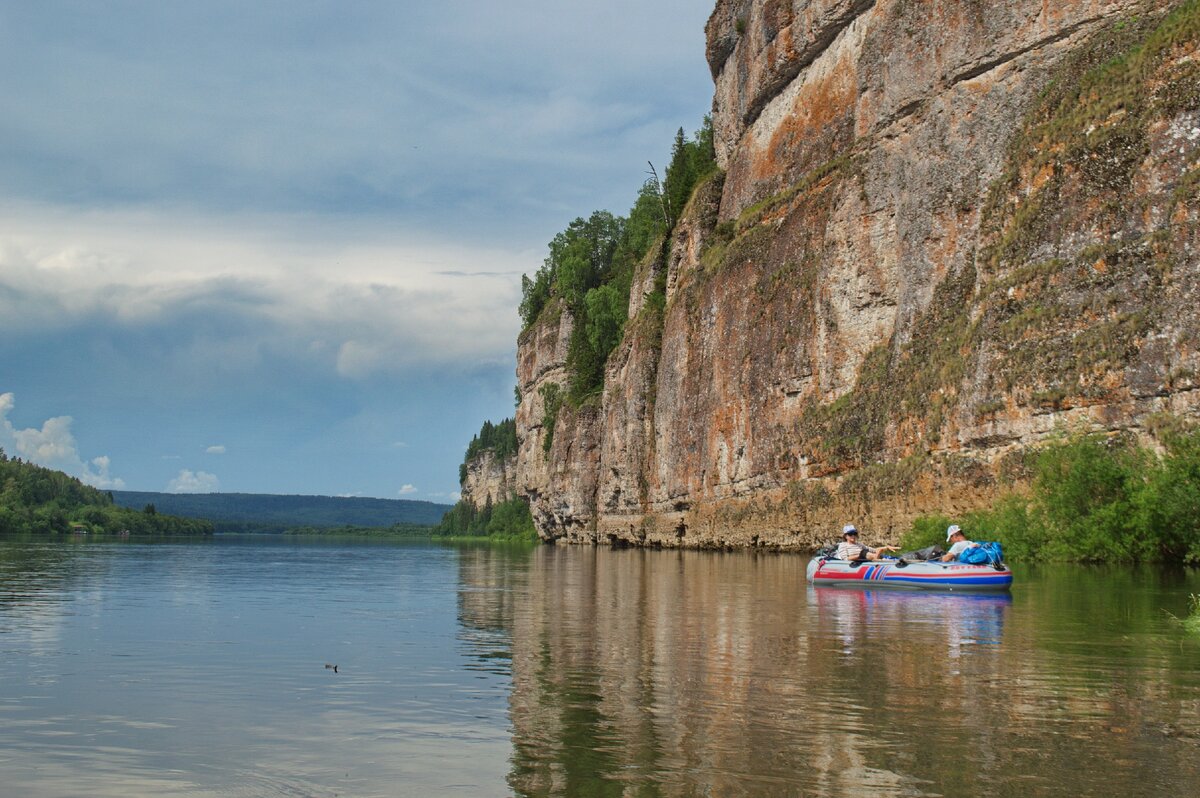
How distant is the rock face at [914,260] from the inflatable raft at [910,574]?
25.7ft

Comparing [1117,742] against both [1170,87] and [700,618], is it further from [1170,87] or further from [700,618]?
[1170,87]

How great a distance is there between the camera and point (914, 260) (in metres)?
44.2

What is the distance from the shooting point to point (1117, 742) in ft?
30.3

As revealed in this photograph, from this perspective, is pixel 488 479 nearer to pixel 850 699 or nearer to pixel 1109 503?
pixel 1109 503

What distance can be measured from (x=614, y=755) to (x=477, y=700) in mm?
3448

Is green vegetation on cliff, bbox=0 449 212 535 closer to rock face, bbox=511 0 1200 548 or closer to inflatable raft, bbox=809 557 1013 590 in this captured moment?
rock face, bbox=511 0 1200 548

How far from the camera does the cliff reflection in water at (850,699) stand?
27.5ft

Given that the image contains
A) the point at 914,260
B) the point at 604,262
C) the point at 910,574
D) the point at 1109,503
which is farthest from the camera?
the point at 604,262

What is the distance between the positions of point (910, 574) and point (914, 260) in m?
19.4

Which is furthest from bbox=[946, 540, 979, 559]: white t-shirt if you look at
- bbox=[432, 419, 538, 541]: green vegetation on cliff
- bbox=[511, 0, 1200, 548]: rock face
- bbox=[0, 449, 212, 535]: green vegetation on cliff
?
bbox=[0, 449, 212, 535]: green vegetation on cliff

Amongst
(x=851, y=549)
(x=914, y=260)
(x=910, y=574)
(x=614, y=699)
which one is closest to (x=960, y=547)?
(x=910, y=574)

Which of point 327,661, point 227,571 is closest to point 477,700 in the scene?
point 327,661

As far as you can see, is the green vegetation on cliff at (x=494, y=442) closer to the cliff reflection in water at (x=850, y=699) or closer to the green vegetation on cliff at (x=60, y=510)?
the green vegetation on cliff at (x=60, y=510)

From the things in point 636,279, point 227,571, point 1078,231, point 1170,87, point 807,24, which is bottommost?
point 227,571
